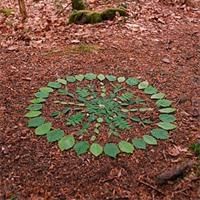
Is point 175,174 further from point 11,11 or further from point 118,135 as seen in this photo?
point 11,11

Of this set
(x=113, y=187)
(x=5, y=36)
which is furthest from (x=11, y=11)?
(x=113, y=187)

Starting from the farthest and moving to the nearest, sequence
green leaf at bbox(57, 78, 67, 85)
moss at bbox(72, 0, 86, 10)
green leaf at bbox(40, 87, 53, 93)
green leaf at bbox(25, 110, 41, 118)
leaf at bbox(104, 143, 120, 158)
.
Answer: moss at bbox(72, 0, 86, 10)
green leaf at bbox(57, 78, 67, 85)
green leaf at bbox(40, 87, 53, 93)
green leaf at bbox(25, 110, 41, 118)
leaf at bbox(104, 143, 120, 158)

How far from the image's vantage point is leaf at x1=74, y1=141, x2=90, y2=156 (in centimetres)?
253

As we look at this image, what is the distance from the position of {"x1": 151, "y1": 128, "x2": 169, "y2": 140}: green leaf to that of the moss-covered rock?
2283 mm

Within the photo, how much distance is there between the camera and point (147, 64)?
3594 mm

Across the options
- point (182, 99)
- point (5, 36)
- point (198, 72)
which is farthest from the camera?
point (5, 36)

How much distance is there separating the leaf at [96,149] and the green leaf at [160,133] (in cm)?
43

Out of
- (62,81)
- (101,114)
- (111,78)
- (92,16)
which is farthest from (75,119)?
(92,16)

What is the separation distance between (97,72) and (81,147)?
107 cm

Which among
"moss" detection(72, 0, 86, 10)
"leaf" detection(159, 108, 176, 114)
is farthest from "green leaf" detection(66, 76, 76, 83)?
"moss" detection(72, 0, 86, 10)

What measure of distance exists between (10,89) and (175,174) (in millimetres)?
1675

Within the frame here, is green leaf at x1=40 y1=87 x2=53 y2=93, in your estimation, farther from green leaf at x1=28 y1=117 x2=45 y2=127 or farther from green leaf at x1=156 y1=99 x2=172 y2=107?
green leaf at x1=156 y1=99 x2=172 y2=107

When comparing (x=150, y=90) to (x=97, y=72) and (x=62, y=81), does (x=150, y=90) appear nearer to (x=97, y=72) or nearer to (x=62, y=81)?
(x=97, y=72)

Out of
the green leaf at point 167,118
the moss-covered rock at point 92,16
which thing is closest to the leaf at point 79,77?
the green leaf at point 167,118
